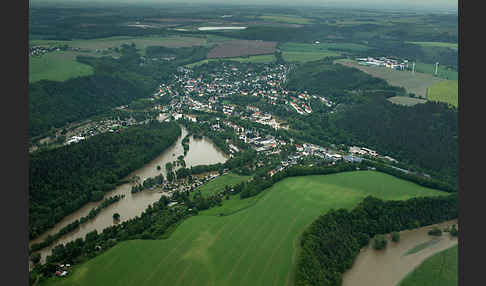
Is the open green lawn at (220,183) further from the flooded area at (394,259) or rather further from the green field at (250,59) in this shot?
the green field at (250,59)

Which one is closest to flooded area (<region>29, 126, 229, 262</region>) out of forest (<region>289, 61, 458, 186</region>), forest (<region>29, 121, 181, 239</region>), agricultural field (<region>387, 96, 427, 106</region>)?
forest (<region>29, 121, 181, 239</region>)

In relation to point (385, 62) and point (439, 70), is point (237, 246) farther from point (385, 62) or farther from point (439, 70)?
point (385, 62)

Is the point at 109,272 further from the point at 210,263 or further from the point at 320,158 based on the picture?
the point at 320,158

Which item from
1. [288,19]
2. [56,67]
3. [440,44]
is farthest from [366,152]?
[288,19]

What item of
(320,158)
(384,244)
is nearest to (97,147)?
(320,158)

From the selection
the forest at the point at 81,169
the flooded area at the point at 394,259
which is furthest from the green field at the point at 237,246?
the forest at the point at 81,169

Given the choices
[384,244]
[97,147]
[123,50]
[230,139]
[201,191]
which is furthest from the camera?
[123,50]
